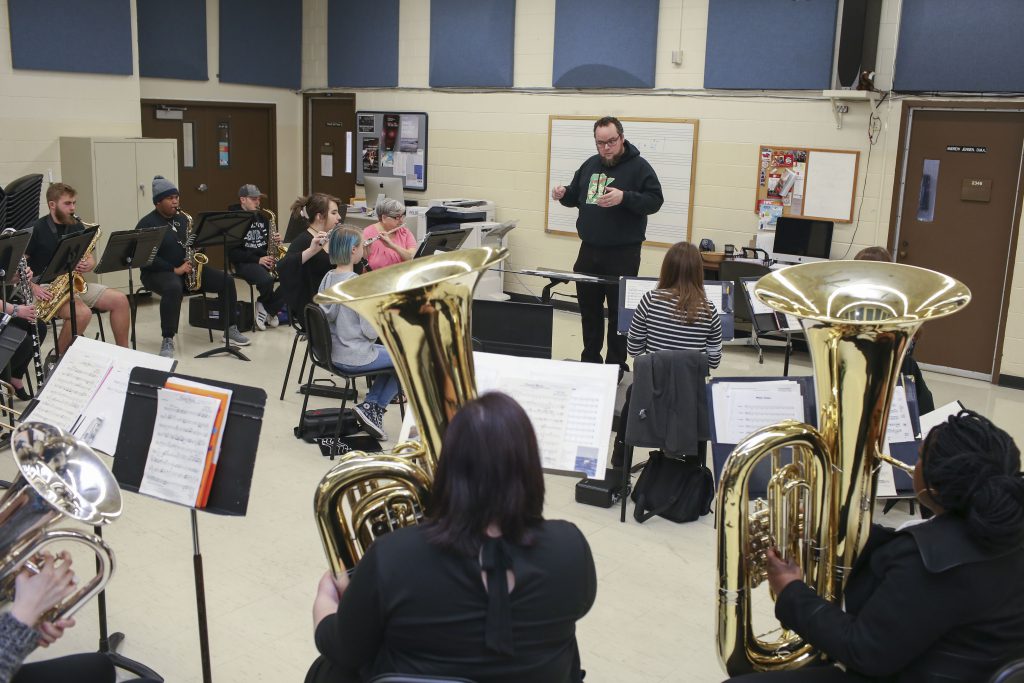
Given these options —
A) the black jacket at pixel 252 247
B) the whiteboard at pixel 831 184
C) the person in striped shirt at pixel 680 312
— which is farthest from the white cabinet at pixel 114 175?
the person in striped shirt at pixel 680 312

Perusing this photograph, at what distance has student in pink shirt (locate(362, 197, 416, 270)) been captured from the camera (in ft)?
20.8

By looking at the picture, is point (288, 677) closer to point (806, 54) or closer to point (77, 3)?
point (806, 54)

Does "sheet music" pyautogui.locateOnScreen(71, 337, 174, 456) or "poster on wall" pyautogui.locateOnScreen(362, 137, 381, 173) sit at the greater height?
"poster on wall" pyautogui.locateOnScreen(362, 137, 381, 173)

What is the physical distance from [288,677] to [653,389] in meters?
1.97

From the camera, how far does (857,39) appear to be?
281 inches

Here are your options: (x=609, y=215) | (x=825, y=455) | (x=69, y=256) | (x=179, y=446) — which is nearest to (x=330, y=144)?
(x=609, y=215)

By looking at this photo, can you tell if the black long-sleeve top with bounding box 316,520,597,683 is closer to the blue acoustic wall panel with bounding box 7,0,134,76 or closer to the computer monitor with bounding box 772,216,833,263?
the computer monitor with bounding box 772,216,833,263

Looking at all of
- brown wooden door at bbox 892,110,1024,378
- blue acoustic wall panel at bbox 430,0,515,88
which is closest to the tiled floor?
brown wooden door at bbox 892,110,1024,378

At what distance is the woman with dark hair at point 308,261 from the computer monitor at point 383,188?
2.87 meters

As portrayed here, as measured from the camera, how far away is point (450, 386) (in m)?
2.23

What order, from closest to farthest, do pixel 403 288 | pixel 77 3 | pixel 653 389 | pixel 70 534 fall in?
1. pixel 70 534
2. pixel 403 288
3. pixel 653 389
4. pixel 77 3

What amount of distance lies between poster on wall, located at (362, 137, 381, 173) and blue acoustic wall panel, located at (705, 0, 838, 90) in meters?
3.92

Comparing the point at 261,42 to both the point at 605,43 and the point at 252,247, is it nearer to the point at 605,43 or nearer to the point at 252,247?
the point at 252,247

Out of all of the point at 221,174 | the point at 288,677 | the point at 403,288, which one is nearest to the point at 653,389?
the point at 288,677
